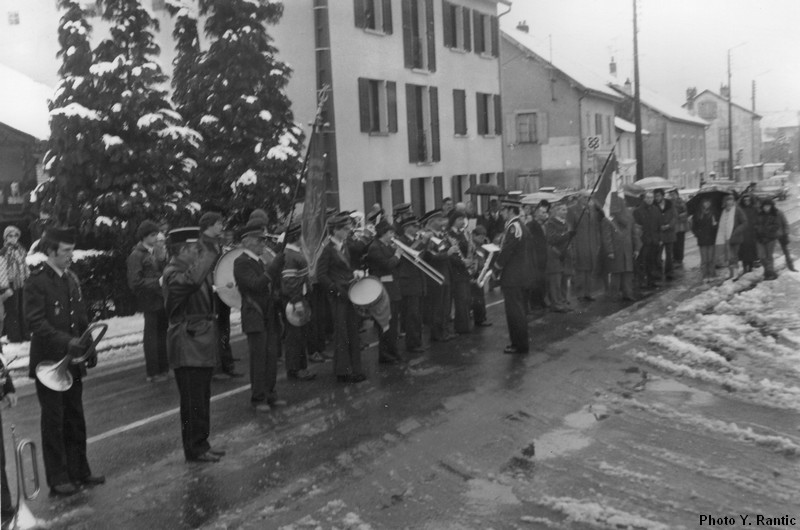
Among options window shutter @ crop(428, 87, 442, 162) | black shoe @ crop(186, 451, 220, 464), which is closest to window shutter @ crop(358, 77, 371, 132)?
window shutter @ crop(428, 87, 442, 162)

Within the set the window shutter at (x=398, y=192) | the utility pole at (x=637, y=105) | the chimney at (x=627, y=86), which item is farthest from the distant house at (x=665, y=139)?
the window shutter at (x=398, y=192)

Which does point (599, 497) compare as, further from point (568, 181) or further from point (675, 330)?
point (568, 181)

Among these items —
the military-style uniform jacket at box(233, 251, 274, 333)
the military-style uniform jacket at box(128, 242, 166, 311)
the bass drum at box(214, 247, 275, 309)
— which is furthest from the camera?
the military-style uniform jacket at box(128, 242, 166, 311)

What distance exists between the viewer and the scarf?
14.1m

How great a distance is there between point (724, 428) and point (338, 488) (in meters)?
3.39

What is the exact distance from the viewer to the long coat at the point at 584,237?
55.6ft

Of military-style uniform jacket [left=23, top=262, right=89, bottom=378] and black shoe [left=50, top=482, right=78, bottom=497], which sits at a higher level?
military-style uniform jacket [left=23, top=262, right=89, bottom=378]

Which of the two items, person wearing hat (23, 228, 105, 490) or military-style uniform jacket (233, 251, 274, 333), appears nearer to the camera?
person wearing hat (23, 228, 105, 490)

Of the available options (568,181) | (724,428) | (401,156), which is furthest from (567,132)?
(724,428)

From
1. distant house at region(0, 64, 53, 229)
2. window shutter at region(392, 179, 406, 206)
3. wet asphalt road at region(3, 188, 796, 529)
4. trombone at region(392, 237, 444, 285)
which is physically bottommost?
wet asphalt road at region(3, 188, 796, 529)

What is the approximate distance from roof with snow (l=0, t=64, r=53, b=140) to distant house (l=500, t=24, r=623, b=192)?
25.9 m

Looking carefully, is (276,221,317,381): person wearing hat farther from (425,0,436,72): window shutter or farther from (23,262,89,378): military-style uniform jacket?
(425,0,436,72): window shutter

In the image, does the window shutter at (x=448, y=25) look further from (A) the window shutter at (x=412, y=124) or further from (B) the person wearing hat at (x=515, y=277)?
(B) the person wearing hat at (x=515, y=277)

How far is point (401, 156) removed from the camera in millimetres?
29875
